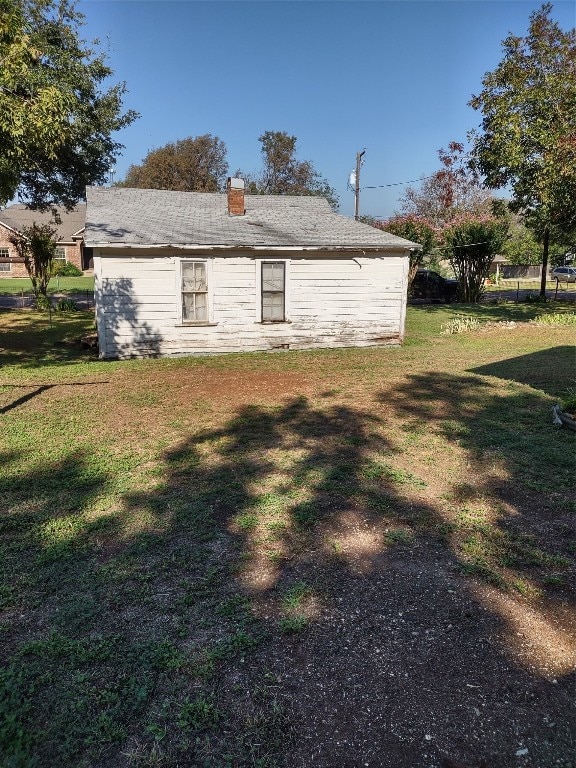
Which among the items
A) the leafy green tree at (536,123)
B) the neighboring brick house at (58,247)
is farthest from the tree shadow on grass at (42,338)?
the neighboring brick house at (58,247)

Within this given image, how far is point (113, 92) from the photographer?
1798cm

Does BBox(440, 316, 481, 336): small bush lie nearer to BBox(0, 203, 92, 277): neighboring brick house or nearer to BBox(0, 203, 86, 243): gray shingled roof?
BBox(0, 203, 92, 277): neighboring brick house

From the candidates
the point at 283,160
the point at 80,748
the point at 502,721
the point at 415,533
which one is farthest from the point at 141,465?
the point at 283,160

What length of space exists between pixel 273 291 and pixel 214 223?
8.60 ft

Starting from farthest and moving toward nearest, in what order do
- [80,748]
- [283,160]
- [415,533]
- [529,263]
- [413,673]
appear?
1. [529,263]
2. [283,160]
3. [415,533]
4. [413,673]
5. [80,748]

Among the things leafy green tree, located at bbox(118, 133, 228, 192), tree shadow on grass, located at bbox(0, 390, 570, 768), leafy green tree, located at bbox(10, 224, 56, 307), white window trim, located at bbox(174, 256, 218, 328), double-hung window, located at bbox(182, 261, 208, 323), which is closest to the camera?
tree shadow on grass, located at bbox(0, 390, 570, 768)

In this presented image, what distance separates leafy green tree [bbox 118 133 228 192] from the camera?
131 ft

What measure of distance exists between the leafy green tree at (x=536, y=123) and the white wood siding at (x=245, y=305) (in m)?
6.00

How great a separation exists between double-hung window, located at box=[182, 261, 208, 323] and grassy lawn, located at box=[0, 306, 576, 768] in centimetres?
566

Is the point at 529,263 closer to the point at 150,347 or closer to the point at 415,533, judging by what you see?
the point at 150,347

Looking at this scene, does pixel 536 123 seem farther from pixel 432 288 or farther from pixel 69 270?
pixel 69 270

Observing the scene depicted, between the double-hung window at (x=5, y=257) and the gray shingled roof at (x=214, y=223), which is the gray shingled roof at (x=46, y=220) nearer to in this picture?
the double-hung window at (x=5, y=257)

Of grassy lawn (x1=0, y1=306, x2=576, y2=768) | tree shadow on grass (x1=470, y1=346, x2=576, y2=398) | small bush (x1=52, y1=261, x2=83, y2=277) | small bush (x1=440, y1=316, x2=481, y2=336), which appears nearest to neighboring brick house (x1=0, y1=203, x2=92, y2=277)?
small bush (x1=52, y1=261, x2=83, y2=277)

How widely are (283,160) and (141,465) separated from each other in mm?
42113
